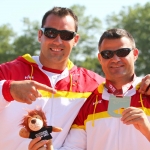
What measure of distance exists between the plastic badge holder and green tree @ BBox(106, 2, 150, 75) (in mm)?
34176

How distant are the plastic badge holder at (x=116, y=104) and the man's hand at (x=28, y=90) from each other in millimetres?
878

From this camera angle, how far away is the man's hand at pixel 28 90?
14.0ft

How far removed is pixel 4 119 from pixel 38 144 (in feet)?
3.95

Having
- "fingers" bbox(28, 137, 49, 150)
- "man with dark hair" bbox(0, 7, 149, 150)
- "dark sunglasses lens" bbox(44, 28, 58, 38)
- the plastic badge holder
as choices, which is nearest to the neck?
"man with dark hair" bbox(0, 7, 149, 150)

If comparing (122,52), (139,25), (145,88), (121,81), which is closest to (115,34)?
(122,52)

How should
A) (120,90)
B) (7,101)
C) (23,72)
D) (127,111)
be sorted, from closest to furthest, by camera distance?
1. (127,111)
2. (7,101)
3. (120,90)
4. (23,72)

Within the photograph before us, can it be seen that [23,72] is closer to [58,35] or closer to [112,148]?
[58,35]

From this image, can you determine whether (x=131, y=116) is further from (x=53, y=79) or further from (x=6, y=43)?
(x=6, y=43)

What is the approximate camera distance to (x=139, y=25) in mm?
41375

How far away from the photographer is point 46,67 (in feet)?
19.5

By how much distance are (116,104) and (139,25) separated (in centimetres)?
3730

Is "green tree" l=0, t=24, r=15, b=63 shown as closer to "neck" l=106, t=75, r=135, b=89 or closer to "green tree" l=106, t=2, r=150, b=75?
"green tree" l=106, t=2, r=150, b=75

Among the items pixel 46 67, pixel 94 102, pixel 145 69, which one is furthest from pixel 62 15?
pixel 145 69

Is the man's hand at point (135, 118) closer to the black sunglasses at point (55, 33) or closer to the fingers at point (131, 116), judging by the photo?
the fingers at point (131, 116)
